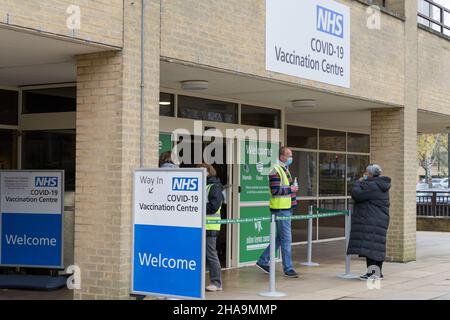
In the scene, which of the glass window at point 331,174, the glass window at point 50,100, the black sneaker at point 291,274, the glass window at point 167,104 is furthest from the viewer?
the glass window at point 331,174

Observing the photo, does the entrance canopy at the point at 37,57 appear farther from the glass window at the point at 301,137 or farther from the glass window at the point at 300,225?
the glass window at the point at 300,225

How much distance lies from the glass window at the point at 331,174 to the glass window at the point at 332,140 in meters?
0.19

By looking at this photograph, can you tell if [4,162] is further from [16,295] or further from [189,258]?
[189,258]

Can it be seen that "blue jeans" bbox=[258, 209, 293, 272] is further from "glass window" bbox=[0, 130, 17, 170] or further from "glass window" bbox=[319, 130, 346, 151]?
"glass window" bbox=[319, 130, 346, 151]

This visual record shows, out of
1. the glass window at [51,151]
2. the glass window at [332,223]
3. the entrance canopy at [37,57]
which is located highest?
the entrance canopy at [37,57]

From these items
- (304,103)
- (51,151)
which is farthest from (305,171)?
(51,151)

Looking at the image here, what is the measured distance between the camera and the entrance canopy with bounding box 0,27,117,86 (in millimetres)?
7320

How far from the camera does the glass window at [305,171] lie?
55.3 feet

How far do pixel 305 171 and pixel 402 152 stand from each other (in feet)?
12.4

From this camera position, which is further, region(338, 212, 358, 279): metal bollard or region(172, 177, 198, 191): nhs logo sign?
region(338, 212, 358, 279): metal bollard

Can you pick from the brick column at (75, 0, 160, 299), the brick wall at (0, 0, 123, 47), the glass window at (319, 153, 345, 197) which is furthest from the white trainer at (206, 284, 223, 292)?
the glass window at (319, 153, 345, 197)

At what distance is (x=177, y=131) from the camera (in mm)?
11039

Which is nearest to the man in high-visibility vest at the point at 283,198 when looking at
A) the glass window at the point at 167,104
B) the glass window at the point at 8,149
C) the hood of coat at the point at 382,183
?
the hood of coat at the point at 382,183
